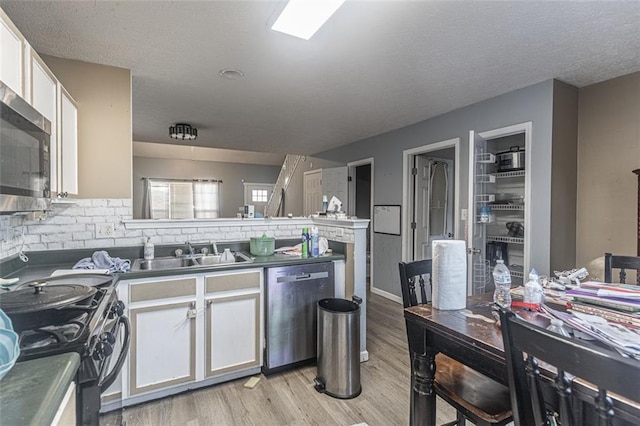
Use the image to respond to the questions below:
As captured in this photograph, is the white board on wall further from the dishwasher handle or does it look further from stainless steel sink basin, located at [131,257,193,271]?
stainless steel sink basin, located at [131,257,193,271]

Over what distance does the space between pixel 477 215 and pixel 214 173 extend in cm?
735

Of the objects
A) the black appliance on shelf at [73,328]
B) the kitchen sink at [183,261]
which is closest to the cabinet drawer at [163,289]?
the kitchen sink at [183,261]

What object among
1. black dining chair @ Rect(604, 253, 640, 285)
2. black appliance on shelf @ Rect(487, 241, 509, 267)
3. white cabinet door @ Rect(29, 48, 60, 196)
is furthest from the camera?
black appliance on shelf @ Rect(487, 241, 509, 267)

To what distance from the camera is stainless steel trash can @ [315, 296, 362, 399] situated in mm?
2223

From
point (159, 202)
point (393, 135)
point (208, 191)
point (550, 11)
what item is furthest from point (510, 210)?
point (159, 202)

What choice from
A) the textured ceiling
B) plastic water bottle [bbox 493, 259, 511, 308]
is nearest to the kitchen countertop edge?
plastic water bottle [bbox 493, 259, 511, 308]

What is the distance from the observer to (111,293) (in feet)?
5.40

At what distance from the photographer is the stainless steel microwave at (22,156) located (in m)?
1.18

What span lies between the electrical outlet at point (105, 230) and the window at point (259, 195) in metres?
6.71

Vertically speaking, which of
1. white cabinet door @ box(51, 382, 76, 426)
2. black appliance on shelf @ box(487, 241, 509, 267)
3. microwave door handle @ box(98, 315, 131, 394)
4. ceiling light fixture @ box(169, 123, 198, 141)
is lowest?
microwave door handle @ box(98, 315, 131, 394)

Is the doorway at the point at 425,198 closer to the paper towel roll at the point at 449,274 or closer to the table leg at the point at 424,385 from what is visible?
the paper towel roll at the point at 449,274

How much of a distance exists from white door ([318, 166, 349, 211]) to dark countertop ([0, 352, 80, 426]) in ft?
16.2

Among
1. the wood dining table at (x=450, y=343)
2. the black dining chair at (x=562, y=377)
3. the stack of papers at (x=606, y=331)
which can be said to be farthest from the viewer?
the wood dining table at (x=450, y=343)

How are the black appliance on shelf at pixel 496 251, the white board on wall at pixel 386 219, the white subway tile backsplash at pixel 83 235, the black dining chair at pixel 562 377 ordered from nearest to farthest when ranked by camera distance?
the black dining chair at pixel 562 377
the white subway tile backsplash at pixel 83 235
the black appliance on shelf at pixel 496 251
the white board on wall at pixel 386 219
